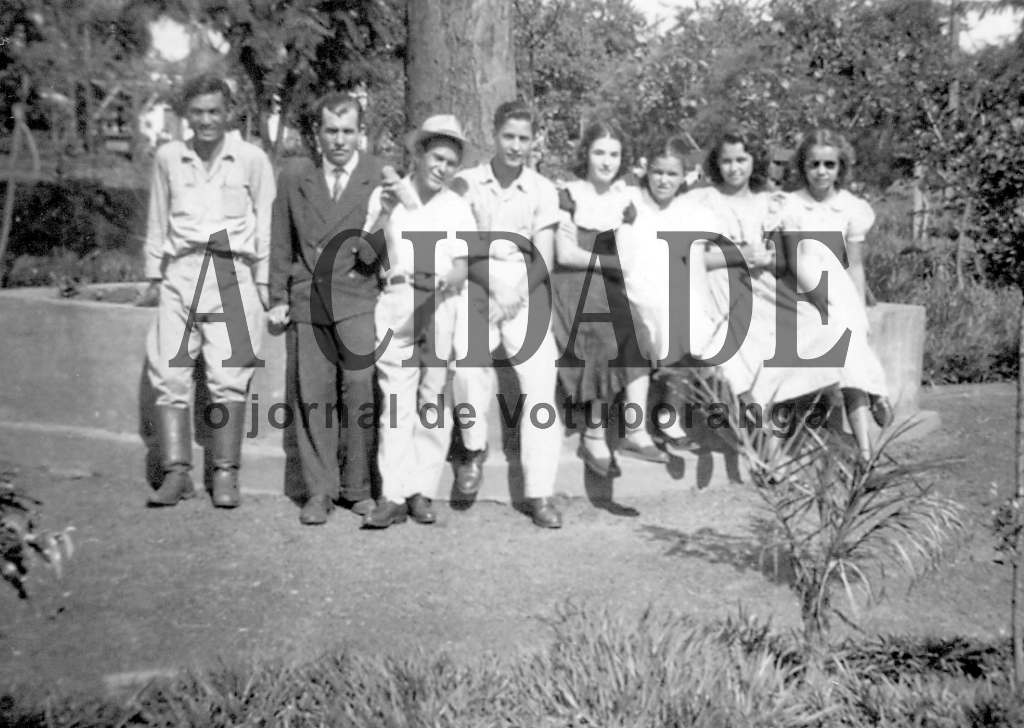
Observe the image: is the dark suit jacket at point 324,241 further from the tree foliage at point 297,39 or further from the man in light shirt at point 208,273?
the tree foliage at point 297,39

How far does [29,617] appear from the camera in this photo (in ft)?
14.4

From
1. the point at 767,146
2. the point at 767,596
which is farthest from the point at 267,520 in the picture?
the point at 767,146

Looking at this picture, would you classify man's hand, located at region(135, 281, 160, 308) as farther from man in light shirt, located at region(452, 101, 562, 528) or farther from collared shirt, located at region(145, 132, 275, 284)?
man in light shirt, located at region(452, 101, 562, 528)

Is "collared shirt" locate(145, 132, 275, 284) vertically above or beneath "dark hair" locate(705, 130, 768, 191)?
beneath

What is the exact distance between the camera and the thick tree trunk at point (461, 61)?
6.95 m

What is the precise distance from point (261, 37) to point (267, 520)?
5.62m

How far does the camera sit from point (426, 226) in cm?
563

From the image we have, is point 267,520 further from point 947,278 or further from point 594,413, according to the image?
point 947,278

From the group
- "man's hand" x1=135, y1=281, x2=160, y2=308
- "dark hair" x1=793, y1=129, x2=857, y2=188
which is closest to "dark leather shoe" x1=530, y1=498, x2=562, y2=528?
"dark hair" x1=793, y1=129, x2=857, y2=188

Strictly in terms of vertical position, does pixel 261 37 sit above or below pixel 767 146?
above

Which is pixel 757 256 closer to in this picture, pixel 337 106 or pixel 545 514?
pixel 545 514

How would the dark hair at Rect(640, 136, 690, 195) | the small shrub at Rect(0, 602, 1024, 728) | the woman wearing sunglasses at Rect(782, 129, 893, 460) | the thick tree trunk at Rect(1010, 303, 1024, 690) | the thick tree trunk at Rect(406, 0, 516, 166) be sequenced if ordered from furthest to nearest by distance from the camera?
1. the thick tree trunk at Rect(406, 0, 516, 166)
2. the woman wearing sunglasses at Rect(782, 129, 893, 460)
3. the dark hair at Rect(640, 136, 690, 195)
4. the thick tree trunk at Rect(1010, 303, 1024, 690)
5. the small shrub at Rect(0, 602, 1024, 728)

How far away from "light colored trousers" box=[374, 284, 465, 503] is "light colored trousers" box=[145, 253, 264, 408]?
0.82 metres

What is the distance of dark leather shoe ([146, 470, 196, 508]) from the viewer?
231 inches
